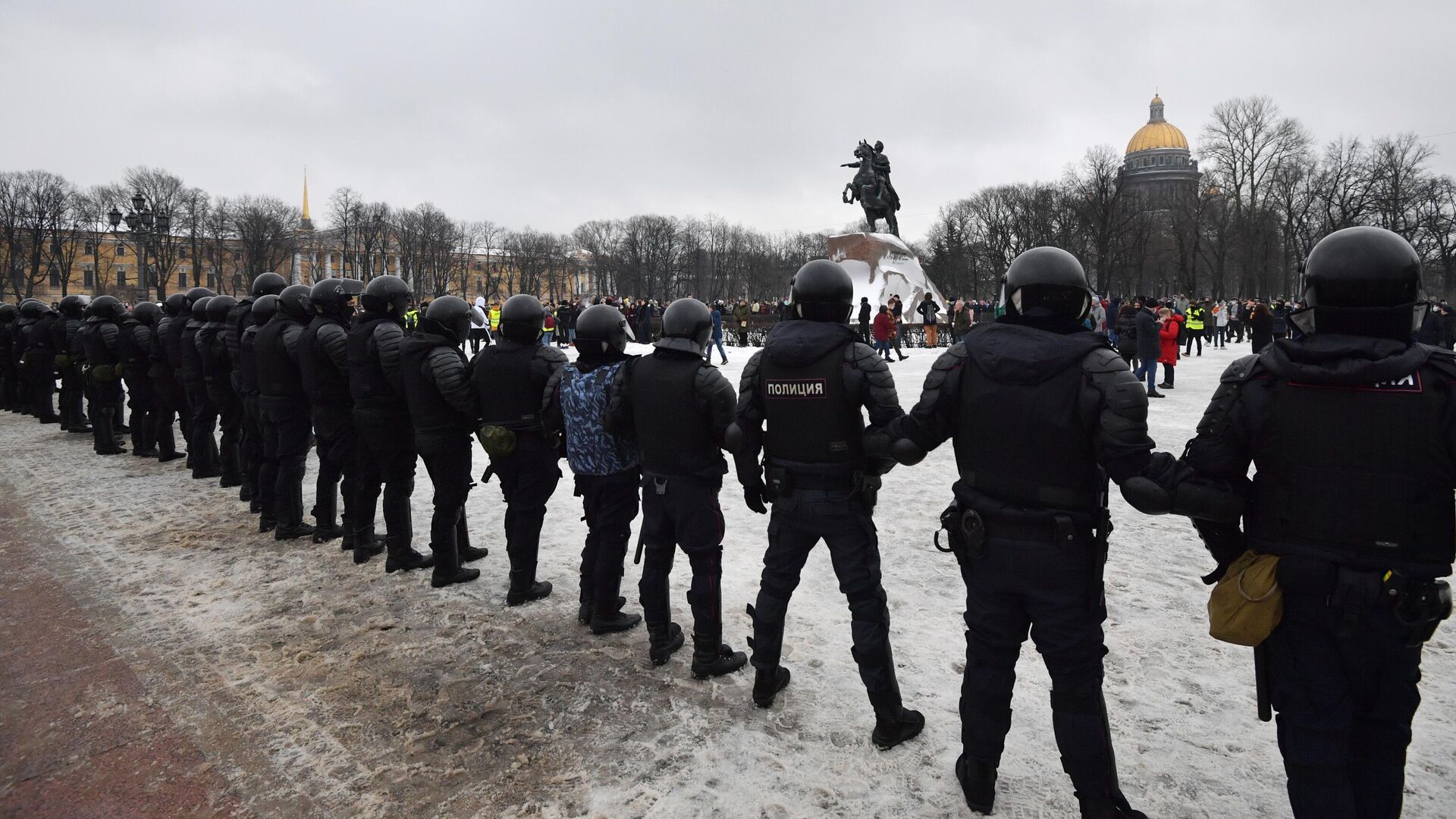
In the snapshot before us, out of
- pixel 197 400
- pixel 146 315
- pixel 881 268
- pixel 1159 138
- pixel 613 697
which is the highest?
pixel 1159 138

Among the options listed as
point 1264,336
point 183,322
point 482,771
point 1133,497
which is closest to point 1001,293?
point 1133,497

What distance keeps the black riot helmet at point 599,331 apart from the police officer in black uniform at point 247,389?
4.52m

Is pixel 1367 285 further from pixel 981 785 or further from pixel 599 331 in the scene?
pixel 599 331

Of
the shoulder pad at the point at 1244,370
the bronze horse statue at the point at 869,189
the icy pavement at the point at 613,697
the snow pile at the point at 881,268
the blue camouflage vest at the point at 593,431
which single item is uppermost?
the bronze horse statue at the point at 869,189

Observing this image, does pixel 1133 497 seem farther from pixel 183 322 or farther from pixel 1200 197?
pixel 1200 197

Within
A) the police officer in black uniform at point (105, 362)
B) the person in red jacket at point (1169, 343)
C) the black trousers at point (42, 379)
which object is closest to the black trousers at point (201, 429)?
the police officer in black uniform at point (105, 362)

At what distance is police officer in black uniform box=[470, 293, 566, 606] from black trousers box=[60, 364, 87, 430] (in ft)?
39.2

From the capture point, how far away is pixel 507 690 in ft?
13.1

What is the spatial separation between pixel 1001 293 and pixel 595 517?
2694 mm

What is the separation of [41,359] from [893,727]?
1721 centimetres

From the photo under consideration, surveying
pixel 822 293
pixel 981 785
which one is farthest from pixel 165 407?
pixel 981 785

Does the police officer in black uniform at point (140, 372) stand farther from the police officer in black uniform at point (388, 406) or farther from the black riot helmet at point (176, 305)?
the police officer in black uniform at point (388, 406)

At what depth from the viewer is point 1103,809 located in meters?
2.71

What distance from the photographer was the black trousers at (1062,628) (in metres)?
2.68
